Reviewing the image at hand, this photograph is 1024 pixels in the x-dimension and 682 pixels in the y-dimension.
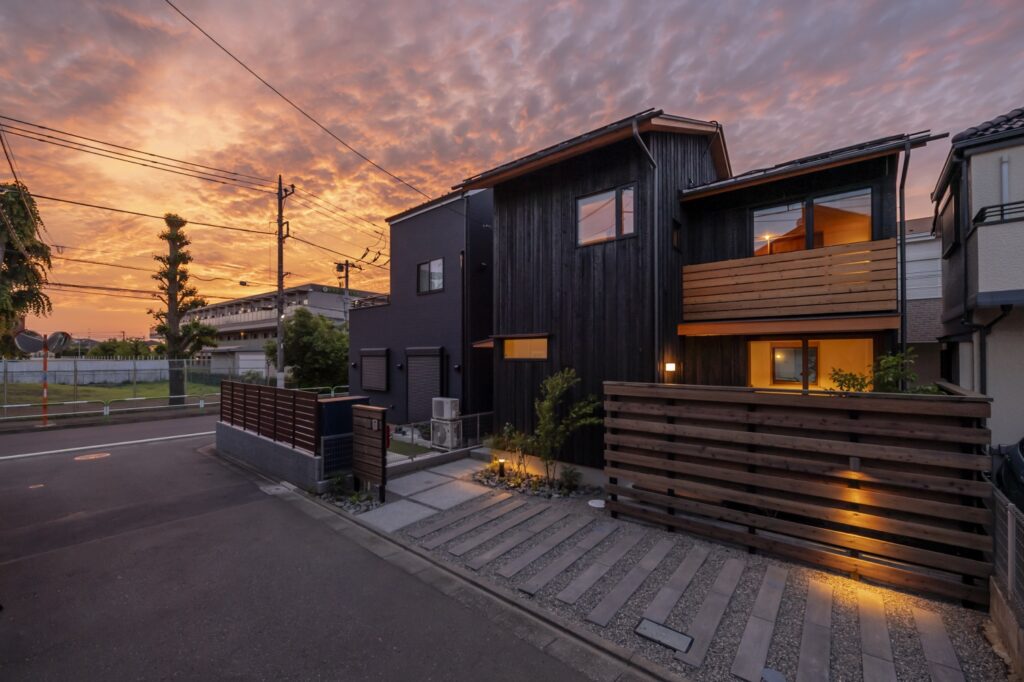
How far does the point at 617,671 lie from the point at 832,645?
1784mm

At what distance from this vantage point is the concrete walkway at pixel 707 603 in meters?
2.96

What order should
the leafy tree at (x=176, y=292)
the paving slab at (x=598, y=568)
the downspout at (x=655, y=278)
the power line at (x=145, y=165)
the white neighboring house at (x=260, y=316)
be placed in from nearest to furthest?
the paving slab at (x=598, y=568) < the downspout at (x=655, y=278) < the power line at (x=145, y=165) < the leafy tree at (x=176, y=292) < the white neighboring house at (x=260, y=316)

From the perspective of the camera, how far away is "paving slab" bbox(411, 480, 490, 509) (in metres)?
6.47

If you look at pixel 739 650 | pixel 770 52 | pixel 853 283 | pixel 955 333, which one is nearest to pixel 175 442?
pixel 739 650

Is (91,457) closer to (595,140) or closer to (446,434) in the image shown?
(446,434)

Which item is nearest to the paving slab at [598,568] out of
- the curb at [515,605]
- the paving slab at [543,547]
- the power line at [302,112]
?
the curb at [515,605]

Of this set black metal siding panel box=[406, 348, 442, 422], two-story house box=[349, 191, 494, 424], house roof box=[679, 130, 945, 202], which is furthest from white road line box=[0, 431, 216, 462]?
house roof box=[679, 130, 945, 202]

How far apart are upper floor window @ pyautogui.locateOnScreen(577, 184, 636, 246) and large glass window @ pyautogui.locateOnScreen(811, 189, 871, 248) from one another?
3741 mm

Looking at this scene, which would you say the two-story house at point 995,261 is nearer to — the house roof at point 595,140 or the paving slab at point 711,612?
the house roof at point 595,140

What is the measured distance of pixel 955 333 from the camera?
847cm

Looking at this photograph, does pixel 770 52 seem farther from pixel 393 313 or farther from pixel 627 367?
pixel 393 313

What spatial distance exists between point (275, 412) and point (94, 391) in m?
20.7

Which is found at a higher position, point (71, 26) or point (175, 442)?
point (71, 26)

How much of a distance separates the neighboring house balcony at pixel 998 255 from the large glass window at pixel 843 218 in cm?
161
